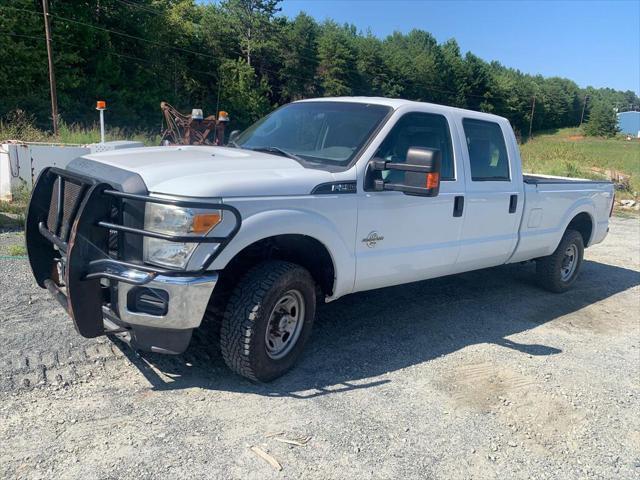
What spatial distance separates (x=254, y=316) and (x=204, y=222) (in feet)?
2.38

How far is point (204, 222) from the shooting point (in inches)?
124

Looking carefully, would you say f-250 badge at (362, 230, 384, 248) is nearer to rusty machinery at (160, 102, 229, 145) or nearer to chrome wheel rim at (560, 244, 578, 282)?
chrome wheel rim at (560, 244, 578, 282)

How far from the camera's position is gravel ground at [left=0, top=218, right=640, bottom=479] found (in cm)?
292

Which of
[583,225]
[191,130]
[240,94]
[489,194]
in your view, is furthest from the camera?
[240,94]

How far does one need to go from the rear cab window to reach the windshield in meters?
1.13

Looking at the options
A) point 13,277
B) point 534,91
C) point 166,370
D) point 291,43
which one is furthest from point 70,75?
point 534,91

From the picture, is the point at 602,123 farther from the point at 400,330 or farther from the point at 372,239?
the point at 372,239

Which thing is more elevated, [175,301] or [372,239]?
[372,239]

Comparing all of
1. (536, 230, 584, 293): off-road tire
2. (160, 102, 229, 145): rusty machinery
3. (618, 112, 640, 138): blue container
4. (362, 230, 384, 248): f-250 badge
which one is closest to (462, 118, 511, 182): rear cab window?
(362, 230, 384, 248): f-250 badge

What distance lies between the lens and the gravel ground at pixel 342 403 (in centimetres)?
292

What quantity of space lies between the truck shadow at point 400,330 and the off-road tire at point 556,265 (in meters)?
0.13

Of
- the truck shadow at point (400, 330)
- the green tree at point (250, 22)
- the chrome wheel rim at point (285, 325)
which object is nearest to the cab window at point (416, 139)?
the chrome wheel rim at point (285, 325)

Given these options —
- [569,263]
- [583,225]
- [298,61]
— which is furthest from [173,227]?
[298,61]

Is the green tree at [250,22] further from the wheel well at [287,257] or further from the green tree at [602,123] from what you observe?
the green tree at [602,123]
